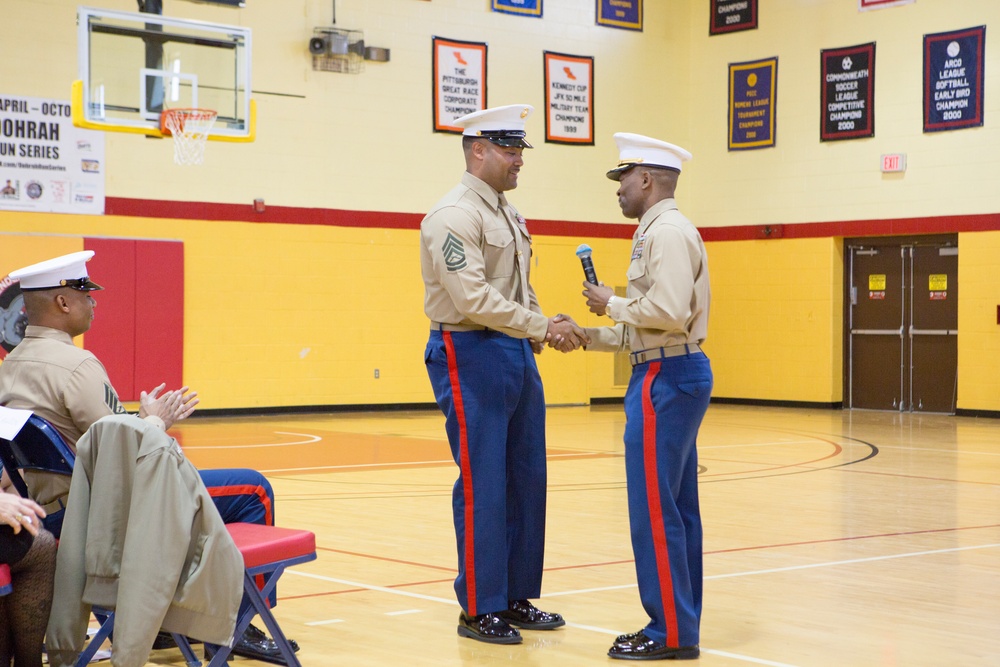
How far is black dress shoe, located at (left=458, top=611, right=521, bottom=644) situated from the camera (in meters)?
4.59

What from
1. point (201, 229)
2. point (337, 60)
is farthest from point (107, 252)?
point (337, 60)

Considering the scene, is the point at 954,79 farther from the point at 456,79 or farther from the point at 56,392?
the point at 56,392

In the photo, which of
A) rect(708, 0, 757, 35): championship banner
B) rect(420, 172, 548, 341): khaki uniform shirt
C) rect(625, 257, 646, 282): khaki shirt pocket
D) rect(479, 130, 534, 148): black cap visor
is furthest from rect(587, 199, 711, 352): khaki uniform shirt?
rect(708, 0, 757, 35): championship banner

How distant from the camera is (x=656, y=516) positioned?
14.4 ft

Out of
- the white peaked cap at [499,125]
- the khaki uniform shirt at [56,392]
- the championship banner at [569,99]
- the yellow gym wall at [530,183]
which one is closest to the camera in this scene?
the khaki uniform shirt at [56,392]

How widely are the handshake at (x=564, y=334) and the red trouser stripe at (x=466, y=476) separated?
353 millimetres

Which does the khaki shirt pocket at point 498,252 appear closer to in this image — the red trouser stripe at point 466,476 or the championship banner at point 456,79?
the red trouser stripe at point 466,476

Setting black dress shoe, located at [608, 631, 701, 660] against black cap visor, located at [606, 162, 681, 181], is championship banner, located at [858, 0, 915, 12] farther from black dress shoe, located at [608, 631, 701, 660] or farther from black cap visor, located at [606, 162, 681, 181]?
black dress shoe, located at [608, 631, 701, 660]

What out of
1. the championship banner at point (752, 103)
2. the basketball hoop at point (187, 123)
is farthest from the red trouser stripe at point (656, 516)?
the championship banner at point (752, 103)

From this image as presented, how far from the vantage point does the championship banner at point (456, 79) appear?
16.9 m

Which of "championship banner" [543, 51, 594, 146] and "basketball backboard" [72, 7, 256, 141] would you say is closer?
"basketball backboard" [72, 7, 256, 141]

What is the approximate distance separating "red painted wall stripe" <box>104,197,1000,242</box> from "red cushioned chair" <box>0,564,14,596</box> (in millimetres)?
11658

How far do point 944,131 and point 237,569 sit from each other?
14665 millimetres

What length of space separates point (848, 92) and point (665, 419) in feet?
46.4
